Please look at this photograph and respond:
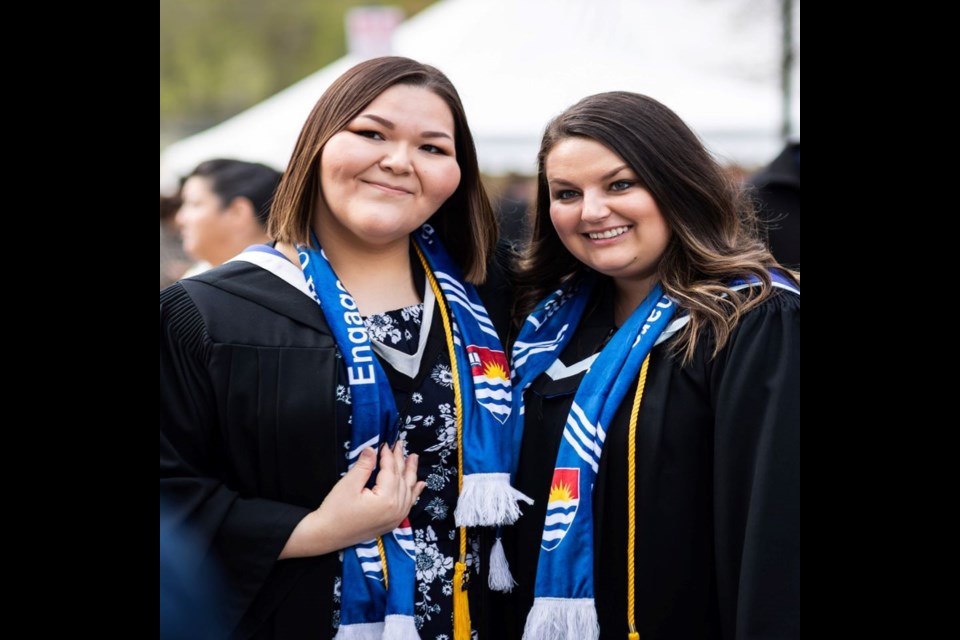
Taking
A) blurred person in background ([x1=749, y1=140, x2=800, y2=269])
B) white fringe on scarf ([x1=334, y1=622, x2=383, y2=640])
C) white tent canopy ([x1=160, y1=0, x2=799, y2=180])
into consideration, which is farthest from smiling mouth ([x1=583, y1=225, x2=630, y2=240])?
white tent canopy ([x1=160, y1=0, x2=799, y2=180])

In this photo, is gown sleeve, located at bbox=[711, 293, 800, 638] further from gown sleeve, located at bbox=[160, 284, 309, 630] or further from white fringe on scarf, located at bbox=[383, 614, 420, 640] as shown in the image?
gown sleeve, located at bbox=[160, 284, 309, 630]

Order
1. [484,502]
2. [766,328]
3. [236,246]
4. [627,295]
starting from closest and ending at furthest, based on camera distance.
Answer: [766,328]
[484,502]
[627,295]
[236,246]

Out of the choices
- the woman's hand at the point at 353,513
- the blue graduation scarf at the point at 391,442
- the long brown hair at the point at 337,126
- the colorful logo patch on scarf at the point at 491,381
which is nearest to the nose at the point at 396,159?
the long brown hair at the point at 337,126

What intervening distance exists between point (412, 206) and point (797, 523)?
1.31m

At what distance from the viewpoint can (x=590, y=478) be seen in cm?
236

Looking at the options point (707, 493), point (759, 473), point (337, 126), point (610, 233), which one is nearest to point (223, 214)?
point (337, 126)

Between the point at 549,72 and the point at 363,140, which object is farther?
the point at 549,72

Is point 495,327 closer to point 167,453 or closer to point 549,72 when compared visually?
point 167,453

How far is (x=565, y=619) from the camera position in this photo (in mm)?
2352

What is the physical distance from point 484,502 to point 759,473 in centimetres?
72

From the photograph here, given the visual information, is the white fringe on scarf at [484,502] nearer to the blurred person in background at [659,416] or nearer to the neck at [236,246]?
the blurred person in background at [659,416]

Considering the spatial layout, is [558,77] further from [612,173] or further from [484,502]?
[484,502]

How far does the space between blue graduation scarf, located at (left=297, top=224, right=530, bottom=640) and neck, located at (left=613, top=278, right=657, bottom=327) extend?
0.43m
